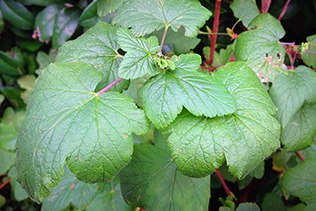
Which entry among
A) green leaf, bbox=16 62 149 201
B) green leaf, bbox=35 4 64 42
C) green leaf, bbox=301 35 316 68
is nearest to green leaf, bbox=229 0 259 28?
green leaf, bbox=301 35 316 68

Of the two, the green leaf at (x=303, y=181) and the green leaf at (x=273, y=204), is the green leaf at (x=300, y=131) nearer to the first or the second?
the green leaf at (x=303, y=181)

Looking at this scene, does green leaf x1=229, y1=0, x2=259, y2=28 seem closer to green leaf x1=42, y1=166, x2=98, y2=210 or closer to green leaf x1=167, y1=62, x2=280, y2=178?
green leaf x1=167, y1=62, x2=280, y2=178

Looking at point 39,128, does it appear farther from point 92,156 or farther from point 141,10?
point 141,10

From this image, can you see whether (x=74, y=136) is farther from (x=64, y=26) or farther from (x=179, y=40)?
(x=64, y=26)

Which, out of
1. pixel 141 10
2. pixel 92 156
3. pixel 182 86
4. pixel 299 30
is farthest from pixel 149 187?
pixel 299 30

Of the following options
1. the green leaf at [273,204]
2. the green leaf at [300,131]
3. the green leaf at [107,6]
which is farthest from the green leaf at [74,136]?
the green leaf at [273,204]
